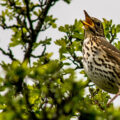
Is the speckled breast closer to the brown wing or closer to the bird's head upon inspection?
the brown wing

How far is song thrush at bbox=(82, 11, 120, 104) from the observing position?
4408 mm

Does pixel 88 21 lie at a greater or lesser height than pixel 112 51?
greater

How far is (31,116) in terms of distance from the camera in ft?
6.21

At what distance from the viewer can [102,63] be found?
454 cm

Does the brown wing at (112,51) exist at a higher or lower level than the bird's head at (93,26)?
lower

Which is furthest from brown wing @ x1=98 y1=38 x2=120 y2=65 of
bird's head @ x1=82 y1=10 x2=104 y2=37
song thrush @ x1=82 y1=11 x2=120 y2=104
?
bird's head @ x1=82 y1=10 x2=104 y2=37

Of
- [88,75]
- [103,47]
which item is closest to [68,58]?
[88,75]

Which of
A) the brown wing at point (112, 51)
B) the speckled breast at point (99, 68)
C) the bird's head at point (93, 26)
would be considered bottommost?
the speckled breast at point (99, 68)

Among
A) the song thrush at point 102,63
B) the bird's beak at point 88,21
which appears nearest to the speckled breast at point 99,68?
the song thrush at point 102,63

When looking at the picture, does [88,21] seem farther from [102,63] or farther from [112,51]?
[102,63]

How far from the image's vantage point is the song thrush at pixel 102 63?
4408 millimetres

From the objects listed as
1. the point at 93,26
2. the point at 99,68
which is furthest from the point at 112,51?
the point at 93,26

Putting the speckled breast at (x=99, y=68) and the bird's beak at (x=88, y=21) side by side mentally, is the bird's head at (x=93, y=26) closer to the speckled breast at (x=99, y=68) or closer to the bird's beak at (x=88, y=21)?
the bird's beak at (x=88, y=21)

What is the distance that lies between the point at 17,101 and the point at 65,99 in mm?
263
